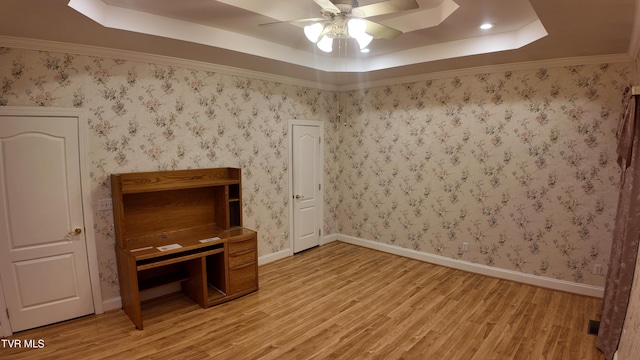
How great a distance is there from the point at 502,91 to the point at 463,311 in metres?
2.67

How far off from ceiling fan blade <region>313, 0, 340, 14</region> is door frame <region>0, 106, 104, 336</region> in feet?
8.41

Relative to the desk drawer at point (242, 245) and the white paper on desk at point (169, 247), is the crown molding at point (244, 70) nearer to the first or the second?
the white paper on desk at point (169, 247)

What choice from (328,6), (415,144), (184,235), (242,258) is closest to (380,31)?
(328,6)

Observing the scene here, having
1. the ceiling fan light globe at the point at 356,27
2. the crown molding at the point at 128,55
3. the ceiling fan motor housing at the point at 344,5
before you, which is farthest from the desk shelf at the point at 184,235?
the ceiling fan motor housing at the point at 344,5

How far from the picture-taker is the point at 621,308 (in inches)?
102

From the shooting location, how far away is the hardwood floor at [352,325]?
2842 millimetres

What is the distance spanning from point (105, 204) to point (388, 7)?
324cm

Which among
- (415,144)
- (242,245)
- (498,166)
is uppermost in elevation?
(415,144)

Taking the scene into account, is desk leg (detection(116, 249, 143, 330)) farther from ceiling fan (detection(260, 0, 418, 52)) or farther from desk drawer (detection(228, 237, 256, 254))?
Answer: ceiling fan (detection(260, 0, 418, 52))

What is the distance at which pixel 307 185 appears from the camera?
17.9ft

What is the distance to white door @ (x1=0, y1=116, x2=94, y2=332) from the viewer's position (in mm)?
2979

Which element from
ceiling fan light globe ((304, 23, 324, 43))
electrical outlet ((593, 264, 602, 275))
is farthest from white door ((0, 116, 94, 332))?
electrical outlet ((593, 264, 602, 275))

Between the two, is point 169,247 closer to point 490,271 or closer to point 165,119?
point 165,119

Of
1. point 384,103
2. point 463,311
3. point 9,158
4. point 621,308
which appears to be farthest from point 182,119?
point 621,308
